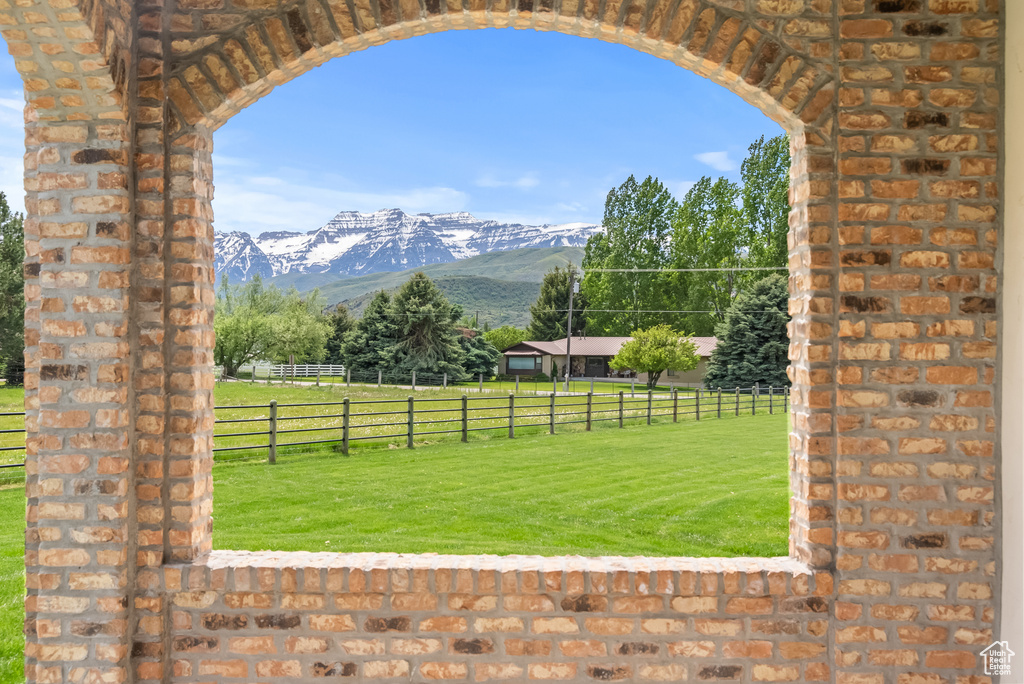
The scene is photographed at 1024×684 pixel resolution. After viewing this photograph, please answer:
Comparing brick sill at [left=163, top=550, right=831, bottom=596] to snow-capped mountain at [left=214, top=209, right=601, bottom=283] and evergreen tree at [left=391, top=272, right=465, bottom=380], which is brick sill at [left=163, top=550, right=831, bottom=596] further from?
snow-capped mountain at [left=214, top=209, right=601, bottom=283]

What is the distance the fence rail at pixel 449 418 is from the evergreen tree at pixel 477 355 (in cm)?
818

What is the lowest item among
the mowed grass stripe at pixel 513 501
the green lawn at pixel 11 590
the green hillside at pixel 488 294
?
the mowed grass stripe at pixel 513 501

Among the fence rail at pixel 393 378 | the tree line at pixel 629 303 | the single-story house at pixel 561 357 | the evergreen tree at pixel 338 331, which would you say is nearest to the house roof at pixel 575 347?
the single-story house at pixel 561 357

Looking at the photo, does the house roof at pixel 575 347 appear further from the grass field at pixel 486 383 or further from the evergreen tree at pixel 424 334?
the evergreen tree at pixel 424 334

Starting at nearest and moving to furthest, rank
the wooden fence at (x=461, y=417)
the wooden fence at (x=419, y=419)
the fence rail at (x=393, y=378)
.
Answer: the wooden fence at (x=419, y=419) → the wooden fence at (x=461, y=417) → the fence rail at (x=393, y=378)

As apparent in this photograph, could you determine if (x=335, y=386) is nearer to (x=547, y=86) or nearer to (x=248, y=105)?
(x=248, y=105)

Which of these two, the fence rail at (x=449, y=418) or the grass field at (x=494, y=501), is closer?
the grass field at (x=494, y=501)

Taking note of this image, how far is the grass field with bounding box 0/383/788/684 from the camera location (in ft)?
15.2

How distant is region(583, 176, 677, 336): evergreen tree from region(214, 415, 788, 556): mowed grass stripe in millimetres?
13070

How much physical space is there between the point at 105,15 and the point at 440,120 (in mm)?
130064

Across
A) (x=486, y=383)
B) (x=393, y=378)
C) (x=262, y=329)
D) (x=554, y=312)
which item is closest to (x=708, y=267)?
(x=486, y=383)

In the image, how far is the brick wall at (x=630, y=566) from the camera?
1976mm

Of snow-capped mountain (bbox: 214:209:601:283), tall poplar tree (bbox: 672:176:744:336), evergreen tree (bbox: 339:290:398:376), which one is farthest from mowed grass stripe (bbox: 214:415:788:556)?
snow-capped mountain (bbox: 214:209:601:283)

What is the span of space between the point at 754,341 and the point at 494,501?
15518mm
